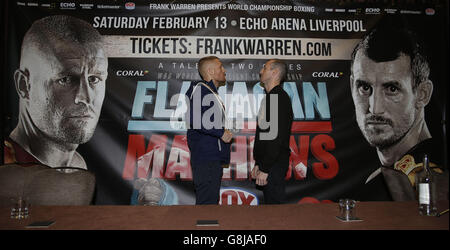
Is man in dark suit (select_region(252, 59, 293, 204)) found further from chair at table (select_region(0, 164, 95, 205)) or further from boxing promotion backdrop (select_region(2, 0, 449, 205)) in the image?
chair at table (select_region(0, 164, 95, 205))

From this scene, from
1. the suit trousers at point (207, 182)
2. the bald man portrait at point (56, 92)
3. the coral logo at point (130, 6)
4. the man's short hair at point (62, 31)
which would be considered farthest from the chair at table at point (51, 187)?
the coral logo at point (130, 6)

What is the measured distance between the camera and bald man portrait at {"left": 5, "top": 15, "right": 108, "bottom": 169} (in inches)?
125

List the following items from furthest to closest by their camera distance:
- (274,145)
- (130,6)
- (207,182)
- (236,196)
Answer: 1. (130,6)
2. (236,196)
3. (207,182)
4. (274,145)

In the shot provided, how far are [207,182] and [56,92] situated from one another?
73.1 inches

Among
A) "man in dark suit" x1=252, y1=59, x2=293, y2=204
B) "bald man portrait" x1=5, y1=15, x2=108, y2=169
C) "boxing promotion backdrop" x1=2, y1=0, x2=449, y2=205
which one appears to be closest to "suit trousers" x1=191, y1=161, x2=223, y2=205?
"man in dark suit" x1=252, y1=59, x2=293, y2=204

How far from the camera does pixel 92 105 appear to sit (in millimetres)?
3211

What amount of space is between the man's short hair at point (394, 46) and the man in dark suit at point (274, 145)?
137 cm

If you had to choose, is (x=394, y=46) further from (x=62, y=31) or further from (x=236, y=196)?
(x=62, y=31)

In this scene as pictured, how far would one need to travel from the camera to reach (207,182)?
8.20 ft

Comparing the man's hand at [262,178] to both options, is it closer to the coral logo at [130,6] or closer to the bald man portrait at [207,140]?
the bald man portrait at [207,140]

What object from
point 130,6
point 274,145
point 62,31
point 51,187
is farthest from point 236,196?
point 62,31
